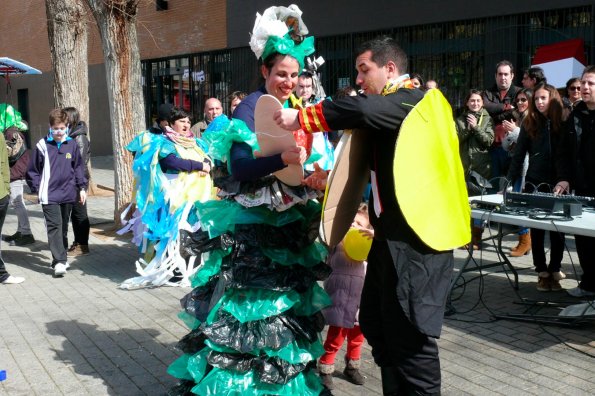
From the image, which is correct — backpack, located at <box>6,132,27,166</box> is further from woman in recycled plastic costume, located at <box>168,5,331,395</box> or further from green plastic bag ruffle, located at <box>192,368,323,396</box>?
green plastic bag ruffle, located at <box>192,368,323,396</box>

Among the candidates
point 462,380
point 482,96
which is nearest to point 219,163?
point 462,380

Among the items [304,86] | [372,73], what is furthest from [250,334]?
[304,86]

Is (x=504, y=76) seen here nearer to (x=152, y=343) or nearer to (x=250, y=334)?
(x=152, y=343)

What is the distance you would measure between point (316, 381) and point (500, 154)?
18.9 feet

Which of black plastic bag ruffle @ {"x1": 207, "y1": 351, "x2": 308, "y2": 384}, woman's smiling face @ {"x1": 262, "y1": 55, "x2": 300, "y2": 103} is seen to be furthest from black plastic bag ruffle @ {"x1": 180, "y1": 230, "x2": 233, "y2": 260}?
woman's smiling face @ {"x1": 262, "y1": 55, "x2": 300, "y2": 103}

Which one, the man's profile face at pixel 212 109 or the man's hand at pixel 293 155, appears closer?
the man's hand at pixel 293 155

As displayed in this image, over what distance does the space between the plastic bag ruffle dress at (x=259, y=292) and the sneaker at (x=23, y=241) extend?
6.59 metres

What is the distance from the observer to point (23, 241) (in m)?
9.30

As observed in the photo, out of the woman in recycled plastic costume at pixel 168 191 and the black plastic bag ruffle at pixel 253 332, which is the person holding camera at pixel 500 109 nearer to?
the woman in recycled plastic costume at pixel 168 191

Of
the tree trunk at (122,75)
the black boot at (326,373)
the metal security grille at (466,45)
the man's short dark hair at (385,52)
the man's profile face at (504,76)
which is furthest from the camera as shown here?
the metal security grille at (466,45)

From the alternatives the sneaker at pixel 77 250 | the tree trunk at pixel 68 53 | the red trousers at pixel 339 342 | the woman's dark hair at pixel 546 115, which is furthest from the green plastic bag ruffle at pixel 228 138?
the tree trunk at pixel 68 53

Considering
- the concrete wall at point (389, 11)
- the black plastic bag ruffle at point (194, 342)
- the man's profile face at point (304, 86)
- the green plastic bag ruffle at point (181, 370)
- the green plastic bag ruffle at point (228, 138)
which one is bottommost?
the green plastic bag ruffle at point (181, 370)

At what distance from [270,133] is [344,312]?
5.02 ft

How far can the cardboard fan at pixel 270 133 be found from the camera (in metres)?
2.96
